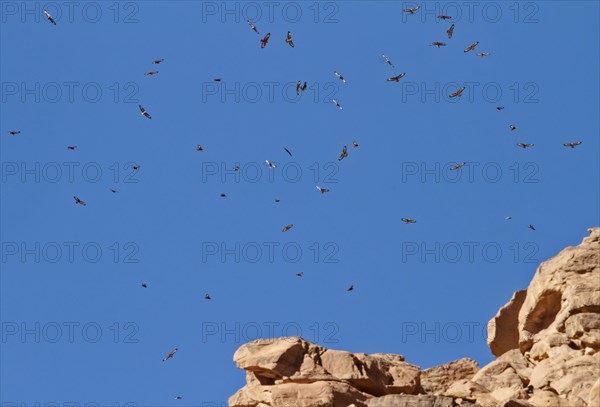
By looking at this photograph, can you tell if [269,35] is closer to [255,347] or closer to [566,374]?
[255,347]

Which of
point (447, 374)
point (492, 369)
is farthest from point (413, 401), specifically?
point (447, 374)

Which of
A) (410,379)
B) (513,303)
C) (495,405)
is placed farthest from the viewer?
(513,303)

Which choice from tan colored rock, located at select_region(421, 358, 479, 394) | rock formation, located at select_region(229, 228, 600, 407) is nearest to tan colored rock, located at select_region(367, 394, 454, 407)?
rock formation, located at select_region(229, 228, 600, 407)

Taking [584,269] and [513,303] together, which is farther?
[513,303]

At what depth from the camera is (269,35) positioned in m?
87.9

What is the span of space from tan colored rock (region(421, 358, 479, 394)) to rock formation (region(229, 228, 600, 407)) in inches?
2.2

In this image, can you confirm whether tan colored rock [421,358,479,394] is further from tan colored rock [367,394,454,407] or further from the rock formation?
tan colored rock [367,394,454,407]

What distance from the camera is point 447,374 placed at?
296ft

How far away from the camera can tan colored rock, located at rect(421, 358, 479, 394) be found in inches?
3511

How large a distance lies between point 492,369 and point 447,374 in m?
3.30

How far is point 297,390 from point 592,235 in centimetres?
2032

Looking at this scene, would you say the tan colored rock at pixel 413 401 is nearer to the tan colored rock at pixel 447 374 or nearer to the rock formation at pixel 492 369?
the rock formation at pixel 492 369

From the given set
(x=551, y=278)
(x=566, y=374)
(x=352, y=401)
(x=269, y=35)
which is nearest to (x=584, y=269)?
(x=551, y=278)

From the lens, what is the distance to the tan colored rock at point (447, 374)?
89.2 m
